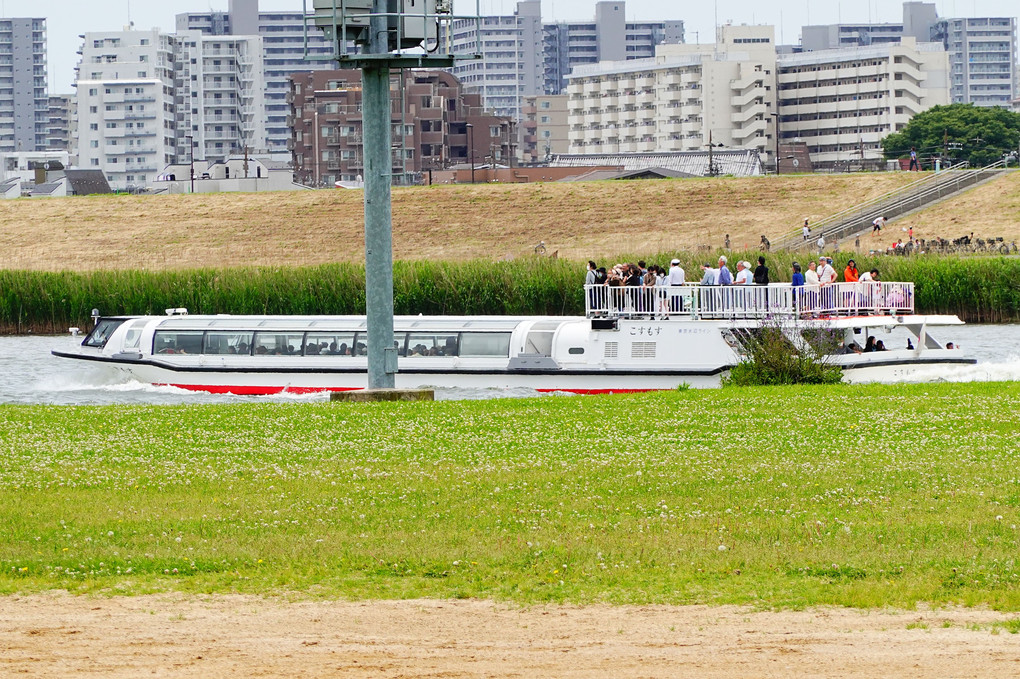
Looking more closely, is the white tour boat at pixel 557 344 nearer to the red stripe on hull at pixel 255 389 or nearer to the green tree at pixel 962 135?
the red stripe on hull at pixel 255 389

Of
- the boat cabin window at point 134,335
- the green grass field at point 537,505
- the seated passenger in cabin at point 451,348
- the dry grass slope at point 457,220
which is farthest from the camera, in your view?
the dry grass slope at point 457,220

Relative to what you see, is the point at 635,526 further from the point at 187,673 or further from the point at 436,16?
the point at 436,16

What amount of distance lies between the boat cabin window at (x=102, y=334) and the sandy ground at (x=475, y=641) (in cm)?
3185

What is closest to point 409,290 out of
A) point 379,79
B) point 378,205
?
point 379,79

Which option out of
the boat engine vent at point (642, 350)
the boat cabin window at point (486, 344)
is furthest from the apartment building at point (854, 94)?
the boat engine vent at point (642, 350)

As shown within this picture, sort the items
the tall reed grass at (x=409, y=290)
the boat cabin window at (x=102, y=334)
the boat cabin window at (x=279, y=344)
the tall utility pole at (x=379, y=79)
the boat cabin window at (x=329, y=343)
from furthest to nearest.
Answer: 1. the tall reed grass at (x=409, y=290)
2. the boat cabin window at (x=102, y=334)
3. the boat cabin window at (x=279, y=344)
4. the boat cabin window at (x=329, y=343)
5. the tall utility pole at (x=379, y=79)

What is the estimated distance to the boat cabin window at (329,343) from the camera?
39188 millimetres

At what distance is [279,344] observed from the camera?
130 ft

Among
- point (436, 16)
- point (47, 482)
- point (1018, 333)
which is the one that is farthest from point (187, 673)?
point (1018, 333)

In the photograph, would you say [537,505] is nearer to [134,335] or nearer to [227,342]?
[227,342]

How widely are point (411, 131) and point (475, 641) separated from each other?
543 feet

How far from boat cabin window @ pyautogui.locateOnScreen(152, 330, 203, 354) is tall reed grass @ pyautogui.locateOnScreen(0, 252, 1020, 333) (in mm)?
15621

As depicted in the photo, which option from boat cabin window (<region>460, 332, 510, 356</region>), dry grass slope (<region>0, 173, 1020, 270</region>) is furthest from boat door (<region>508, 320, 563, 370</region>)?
dry grass slope (<region>0, 173, 1020, 270</region>)

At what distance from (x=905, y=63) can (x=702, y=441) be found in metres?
177
